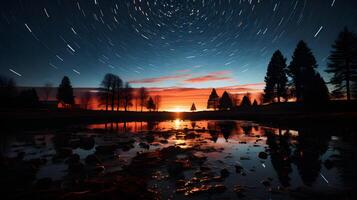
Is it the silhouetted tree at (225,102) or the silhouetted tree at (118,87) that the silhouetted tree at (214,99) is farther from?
the silhouetted tree at (118,87)

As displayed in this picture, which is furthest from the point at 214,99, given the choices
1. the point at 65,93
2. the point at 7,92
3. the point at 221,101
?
the point at 7,92

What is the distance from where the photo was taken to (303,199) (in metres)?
7.34

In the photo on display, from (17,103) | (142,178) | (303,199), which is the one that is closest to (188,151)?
(142,178)

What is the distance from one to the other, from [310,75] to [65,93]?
83831 mm

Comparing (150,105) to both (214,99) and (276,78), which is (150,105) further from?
(276,78)

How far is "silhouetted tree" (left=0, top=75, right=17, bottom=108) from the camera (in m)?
53.5

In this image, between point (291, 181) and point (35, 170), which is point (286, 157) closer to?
point (291, 181)

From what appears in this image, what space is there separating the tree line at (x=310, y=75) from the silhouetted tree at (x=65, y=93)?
74119 mm

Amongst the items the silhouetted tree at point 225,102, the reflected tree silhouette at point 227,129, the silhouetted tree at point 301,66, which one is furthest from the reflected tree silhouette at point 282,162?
the silhouetted tree at point 225,102

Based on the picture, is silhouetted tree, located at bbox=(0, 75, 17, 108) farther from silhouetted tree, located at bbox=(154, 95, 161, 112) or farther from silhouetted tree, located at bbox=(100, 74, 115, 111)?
silhouetted tree, located at bbox=(154, 95, 161, 112)

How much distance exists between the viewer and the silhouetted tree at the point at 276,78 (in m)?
55.7

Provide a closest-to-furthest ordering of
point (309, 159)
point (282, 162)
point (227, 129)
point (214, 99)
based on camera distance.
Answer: point (282, 162)
point (309, 159)
point (227, 129)
point (214, 99)

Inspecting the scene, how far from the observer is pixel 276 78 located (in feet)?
185

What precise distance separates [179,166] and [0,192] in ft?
25.8
